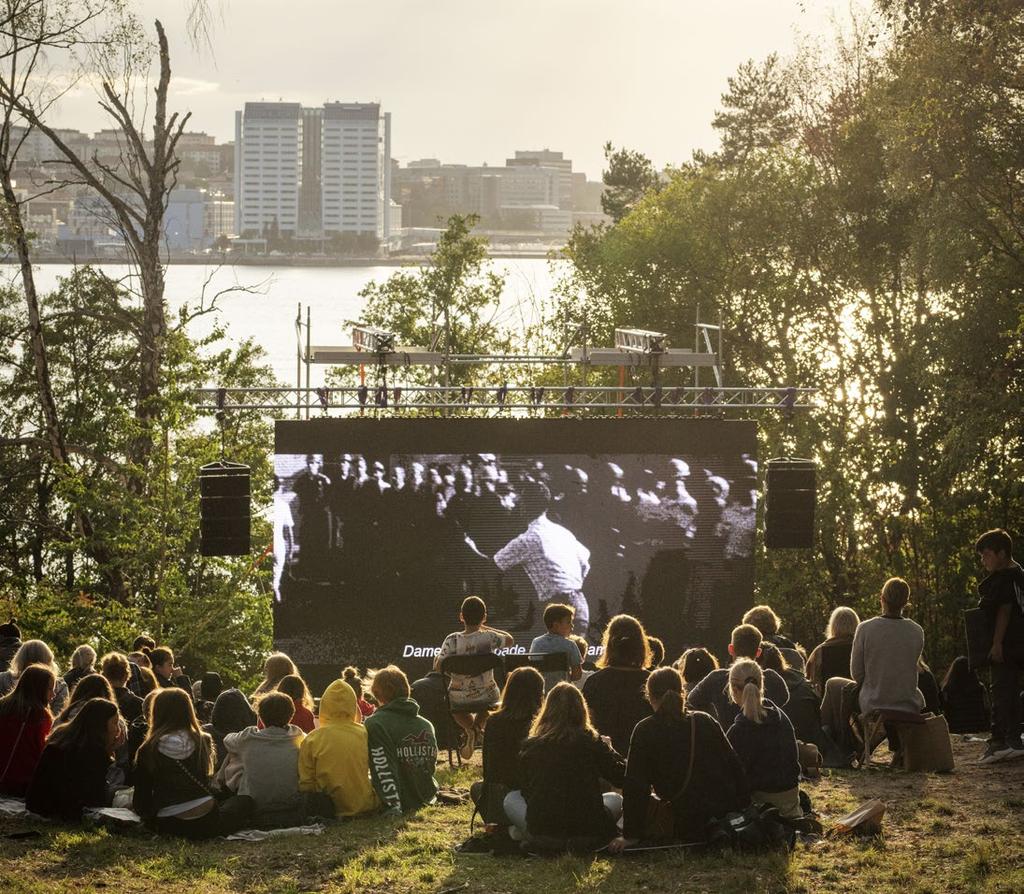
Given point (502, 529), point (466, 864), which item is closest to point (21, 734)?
point (466, 864)

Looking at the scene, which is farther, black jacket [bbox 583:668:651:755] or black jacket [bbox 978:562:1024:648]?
black jacket [bbox 978:562:1024:648]

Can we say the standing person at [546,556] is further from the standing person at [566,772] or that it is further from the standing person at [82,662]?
the standing person at [566,772]

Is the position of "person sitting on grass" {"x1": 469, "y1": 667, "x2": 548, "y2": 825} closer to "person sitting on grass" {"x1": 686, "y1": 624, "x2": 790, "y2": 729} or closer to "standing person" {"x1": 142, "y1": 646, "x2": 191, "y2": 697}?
"person sitting on grass" {"x1": 686, "y1": 624, "x2": 790, "y2": 729}

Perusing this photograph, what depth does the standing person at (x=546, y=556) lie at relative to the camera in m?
14.7

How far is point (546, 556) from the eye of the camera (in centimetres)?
1476

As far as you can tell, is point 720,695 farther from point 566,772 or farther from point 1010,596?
point 1010,596

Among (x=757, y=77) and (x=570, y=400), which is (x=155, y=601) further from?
(x=757, y=77)

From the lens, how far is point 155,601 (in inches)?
772

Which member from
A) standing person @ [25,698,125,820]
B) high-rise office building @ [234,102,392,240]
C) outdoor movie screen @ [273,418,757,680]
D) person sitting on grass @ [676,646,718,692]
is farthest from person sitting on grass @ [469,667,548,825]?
high-rise office building @ [234,102,392,240]

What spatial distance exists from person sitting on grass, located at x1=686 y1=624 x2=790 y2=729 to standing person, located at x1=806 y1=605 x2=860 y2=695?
1.57 metres

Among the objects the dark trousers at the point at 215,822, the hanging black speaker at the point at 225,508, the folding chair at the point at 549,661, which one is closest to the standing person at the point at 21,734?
the dark trousers at the point at 215,822

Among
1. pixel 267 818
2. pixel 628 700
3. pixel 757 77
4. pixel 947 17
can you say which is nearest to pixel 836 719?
pixel 628 700

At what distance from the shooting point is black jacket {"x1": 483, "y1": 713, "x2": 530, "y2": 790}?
281 inches

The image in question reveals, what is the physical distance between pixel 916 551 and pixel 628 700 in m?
21.0
